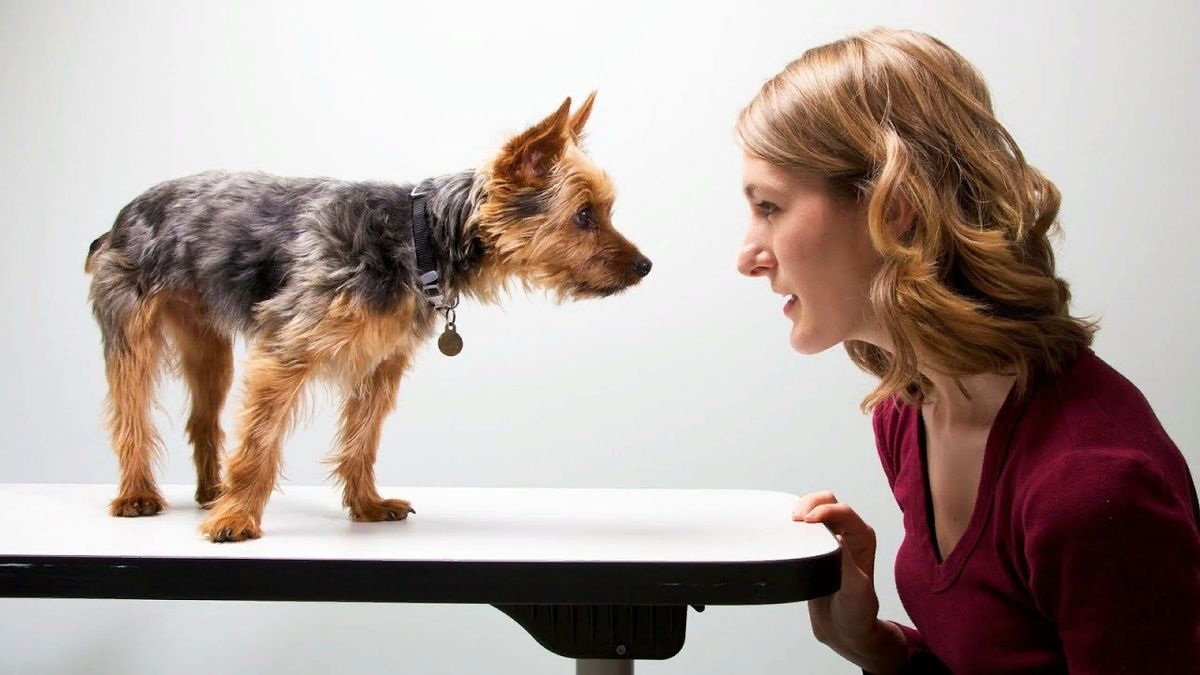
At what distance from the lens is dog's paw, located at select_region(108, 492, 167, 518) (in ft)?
6.35

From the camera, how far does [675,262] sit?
3061 mm

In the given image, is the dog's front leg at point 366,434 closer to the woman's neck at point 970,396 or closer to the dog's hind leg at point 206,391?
the dog's hind leg at point 206,391

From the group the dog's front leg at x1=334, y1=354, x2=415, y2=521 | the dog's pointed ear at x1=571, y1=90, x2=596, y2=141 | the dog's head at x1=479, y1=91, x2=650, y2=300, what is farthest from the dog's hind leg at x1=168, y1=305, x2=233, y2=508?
the dog's pointed ear at x1=571, y1=90, x2=596, y2=141

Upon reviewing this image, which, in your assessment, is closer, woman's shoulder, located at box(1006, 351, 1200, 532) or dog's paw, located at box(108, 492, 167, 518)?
woman's shoulder, located at box(1006, 351, 1200, 532)

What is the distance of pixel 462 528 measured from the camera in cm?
183

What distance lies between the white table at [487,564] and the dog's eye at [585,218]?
49 centimetres

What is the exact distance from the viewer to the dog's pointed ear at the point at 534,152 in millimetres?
1754

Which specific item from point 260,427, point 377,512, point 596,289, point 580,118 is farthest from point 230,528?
point 580,118

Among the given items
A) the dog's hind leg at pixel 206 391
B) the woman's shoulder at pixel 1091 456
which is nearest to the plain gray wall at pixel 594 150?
the dog's hind leg at pixel 206 391

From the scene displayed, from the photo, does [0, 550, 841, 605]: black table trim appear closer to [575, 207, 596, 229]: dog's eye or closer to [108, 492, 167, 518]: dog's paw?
[108, 492, 167, 518]: dog's paw

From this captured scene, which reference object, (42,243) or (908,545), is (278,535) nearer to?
(908,545)

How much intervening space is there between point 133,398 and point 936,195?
4.55ft

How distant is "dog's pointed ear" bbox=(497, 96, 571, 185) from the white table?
1.86ft

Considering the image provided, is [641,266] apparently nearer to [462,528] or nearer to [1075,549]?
[462,528]
